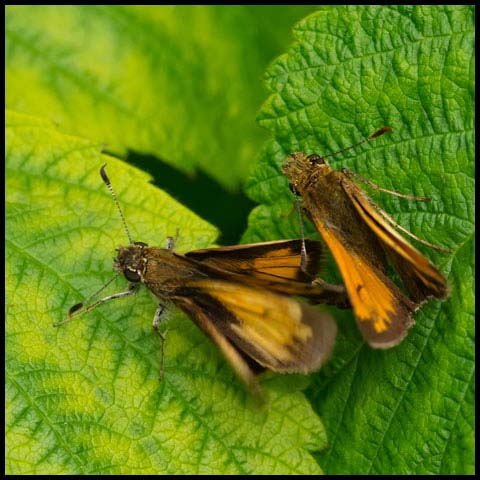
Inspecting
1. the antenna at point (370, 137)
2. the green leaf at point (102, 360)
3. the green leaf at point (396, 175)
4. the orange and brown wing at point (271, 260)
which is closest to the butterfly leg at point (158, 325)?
the green leaf at point (102, 360)

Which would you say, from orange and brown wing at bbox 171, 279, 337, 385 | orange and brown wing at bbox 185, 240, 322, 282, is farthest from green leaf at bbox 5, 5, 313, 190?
orange and brown wing at bbox 171, 279, 337, 385

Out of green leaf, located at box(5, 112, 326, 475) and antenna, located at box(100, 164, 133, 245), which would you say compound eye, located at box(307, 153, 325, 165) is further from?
antenna, located at box(100, 164, 133, 245)

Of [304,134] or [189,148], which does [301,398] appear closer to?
[304,134]

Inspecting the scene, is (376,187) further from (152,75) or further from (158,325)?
(152,75)

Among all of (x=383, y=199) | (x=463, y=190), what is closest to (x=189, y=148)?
(x=383, y=199)

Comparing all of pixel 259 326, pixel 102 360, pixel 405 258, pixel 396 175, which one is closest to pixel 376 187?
pixel 396 175

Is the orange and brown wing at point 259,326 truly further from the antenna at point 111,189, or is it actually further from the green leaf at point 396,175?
the antenna at point 111,189

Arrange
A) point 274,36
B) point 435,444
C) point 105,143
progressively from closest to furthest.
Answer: point 435,444
point 105,143
point 274,36
